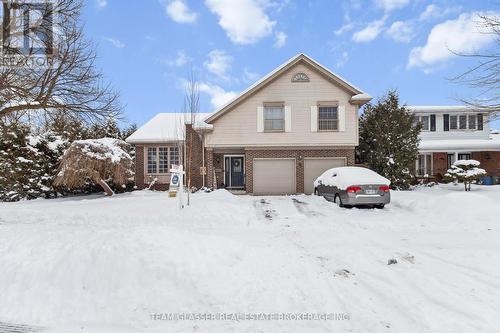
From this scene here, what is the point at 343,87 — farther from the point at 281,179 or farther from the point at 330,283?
the point at 330,283

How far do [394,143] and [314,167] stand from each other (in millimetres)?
5065

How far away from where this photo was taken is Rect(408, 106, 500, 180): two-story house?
23.2m

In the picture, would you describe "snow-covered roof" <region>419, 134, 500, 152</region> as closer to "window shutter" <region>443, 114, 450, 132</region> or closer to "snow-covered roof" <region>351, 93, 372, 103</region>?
"window shutter" <region>443, 114, 450, 132</region>

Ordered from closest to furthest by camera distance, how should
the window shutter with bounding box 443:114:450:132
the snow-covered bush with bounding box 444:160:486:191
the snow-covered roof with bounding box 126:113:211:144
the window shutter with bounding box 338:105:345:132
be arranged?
1. the snow-covered bush with bounding box 444:160:486:191
2. the window shutter with bounding box 338:105:345:132
3. the snow-covered roof with bounding box 126:113:211:144
4. the window shutter with bounding box 443:114:450:132

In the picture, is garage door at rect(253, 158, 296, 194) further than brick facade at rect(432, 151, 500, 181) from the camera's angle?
No

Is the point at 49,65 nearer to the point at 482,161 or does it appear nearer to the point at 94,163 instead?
the point at 94,163

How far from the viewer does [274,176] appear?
17.6 metres

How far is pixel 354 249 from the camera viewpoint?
621 centimetres

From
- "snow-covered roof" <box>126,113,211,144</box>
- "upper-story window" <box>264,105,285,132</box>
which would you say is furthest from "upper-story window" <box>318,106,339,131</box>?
"snow-covered roof" <box>126,113,211,144</box>

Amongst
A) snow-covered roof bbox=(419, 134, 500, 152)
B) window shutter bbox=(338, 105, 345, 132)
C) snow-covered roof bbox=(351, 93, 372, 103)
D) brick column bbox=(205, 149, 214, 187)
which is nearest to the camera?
snow-covered roof bbox=(351, 93, 372, 103)

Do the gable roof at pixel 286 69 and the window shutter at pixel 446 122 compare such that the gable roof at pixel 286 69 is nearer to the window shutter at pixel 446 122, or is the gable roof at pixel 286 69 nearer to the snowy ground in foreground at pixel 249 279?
the snowy ground in foreground at pixel 249 279

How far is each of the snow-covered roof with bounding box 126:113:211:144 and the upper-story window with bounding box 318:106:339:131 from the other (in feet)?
24.2

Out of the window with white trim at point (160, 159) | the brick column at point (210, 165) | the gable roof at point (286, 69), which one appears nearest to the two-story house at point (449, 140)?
Answer: the gable roof at point (286, 69)

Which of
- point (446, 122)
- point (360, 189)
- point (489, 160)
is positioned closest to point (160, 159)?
point (360, 189)
